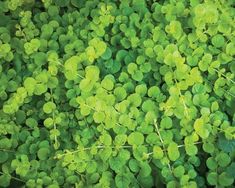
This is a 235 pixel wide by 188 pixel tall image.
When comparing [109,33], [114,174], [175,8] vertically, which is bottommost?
[114,174]

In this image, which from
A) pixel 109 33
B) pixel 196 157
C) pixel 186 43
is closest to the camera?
pixel 196 157

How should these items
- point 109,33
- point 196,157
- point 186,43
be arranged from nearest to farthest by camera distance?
point 196,157, point 186,43, point 109,33

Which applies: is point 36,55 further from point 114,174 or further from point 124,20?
point 114,174

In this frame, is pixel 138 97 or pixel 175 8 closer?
pixel 138 97

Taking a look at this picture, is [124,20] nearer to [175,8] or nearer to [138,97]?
[175,8]

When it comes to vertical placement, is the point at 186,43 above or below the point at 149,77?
above

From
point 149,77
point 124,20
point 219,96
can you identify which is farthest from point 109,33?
point 219,96
